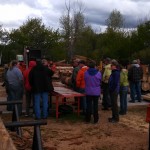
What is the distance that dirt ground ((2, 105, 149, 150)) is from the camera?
8609 mm

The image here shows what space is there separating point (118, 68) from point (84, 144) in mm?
3020

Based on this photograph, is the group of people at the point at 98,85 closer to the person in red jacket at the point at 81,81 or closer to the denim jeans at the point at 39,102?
the person in red jacket at the point at 81,81

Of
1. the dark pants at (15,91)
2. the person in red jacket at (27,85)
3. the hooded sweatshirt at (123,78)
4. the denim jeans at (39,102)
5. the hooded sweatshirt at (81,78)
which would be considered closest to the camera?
the denim jeans at (39,102)

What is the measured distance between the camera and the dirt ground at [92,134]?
339 inches

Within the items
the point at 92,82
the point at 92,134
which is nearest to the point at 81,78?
the point at 92,82

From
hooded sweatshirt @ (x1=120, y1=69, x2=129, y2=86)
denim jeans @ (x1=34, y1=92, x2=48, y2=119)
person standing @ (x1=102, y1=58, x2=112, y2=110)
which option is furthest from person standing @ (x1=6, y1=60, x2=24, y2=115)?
hooded sweatshirt @ (x1=120, y1=69, x2=129, y2=86)

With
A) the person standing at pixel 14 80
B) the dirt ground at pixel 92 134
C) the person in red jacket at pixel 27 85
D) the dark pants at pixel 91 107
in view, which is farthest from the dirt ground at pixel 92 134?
the person standing at pixel 14 80

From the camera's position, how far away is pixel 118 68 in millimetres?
11078

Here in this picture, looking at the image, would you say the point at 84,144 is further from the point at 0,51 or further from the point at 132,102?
the point at 0,51

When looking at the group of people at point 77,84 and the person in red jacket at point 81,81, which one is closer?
the group of people at point 77,84

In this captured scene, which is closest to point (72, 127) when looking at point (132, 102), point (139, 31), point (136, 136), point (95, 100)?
point (95, 100)

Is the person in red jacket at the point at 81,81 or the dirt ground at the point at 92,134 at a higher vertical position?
the person in red jacket at the point at 81,81

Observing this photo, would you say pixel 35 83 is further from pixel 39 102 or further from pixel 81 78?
pixel 81 78

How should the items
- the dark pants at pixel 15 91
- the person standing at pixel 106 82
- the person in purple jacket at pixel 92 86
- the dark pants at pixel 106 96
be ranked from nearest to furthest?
the person in purple jacket at pixel 92 86
the dark pants at pixel 15 91
the person standing at pixel 106 82
the dark pants at pixel 106 96
